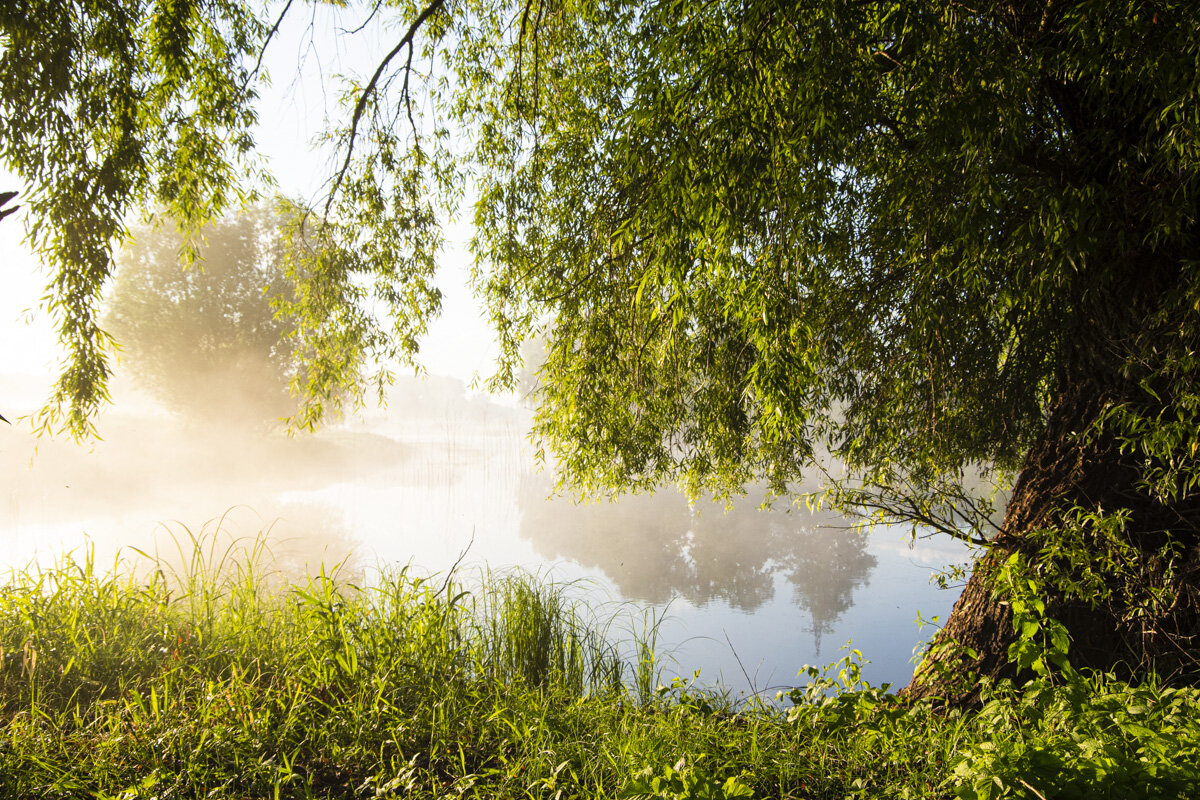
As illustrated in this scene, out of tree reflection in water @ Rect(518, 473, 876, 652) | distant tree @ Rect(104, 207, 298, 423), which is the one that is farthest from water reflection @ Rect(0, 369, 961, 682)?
distant tree @ Rect(104, 207, 298, 423)

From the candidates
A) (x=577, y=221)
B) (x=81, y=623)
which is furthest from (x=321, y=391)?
(x=577, y=221)

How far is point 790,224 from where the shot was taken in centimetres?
249

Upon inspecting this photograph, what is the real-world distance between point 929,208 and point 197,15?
4.13m

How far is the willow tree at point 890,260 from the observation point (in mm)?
2314

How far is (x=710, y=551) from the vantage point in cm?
993

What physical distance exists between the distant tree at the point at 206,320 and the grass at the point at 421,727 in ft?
43.6

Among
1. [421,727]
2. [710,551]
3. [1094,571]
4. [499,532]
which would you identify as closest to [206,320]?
[499,532]

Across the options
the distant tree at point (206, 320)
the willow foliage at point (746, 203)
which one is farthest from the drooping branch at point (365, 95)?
the distant tree at point (206, 320)

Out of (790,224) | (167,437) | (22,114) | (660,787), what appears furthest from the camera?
(167,437)

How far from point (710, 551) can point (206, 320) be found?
13.8 m

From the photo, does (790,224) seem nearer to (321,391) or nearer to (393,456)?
(321,391)

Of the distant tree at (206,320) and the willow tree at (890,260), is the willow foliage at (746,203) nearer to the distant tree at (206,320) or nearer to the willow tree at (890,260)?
the willow tree at (890,260)

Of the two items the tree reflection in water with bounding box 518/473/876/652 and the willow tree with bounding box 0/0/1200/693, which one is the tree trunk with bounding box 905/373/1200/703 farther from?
the tree reflection in water with bounding box 518/473/876/652

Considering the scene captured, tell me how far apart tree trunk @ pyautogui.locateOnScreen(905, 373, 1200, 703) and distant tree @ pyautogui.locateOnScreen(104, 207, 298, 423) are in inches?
593
